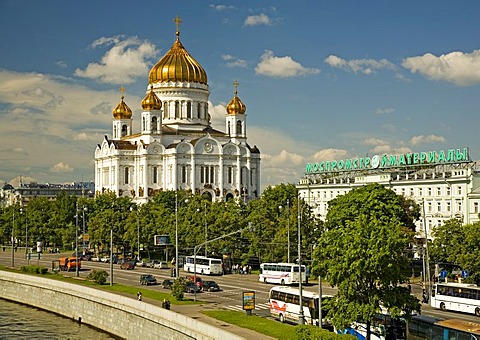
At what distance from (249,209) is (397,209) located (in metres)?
26.8

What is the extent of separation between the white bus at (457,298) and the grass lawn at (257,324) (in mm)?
15120

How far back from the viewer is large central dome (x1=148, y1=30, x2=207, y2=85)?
5408 inches

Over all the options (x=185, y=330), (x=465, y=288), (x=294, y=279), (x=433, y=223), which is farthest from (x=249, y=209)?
(x=185, y=330)

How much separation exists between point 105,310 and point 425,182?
4988 cm

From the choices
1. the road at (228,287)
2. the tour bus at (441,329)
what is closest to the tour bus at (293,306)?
the road at (228,287)

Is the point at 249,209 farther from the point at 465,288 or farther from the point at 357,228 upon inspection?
the point at 357,228

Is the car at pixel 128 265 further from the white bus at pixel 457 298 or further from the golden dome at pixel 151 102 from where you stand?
the golden dome at pixel 151 102

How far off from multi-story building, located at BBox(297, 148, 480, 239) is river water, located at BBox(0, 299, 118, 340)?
34468 millimetres

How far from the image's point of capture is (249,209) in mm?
89125

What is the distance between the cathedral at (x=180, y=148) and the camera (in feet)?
427

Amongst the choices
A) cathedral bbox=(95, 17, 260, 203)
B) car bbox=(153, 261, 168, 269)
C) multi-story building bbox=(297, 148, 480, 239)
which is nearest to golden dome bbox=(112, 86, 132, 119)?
cathedral bbox=(95, 17, 260, 203)

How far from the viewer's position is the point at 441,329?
35812mm

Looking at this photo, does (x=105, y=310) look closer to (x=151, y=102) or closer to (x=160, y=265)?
(x=160, y=265)

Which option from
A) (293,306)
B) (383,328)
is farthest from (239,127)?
(383,328)
